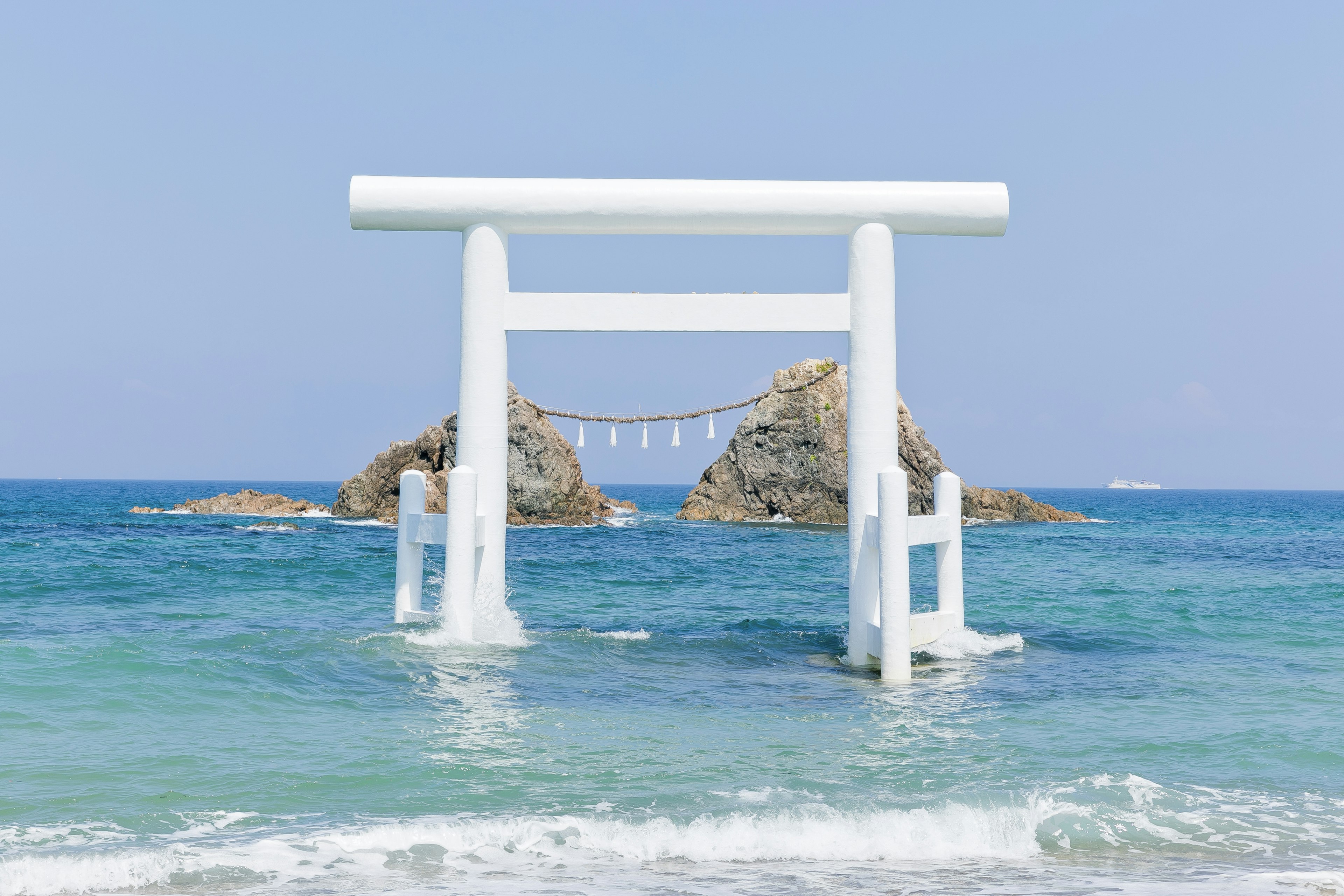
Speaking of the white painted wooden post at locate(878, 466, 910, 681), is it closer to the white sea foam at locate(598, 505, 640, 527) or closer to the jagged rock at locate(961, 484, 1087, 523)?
the white sea foam at locate(598, 505, 640, 527)

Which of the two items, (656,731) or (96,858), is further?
(656,731)

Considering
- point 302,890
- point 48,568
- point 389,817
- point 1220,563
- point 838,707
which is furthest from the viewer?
point 1220,563

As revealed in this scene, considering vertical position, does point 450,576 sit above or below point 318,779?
above

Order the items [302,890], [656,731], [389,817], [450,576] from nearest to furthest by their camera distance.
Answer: [302,890] < [389,817] < [656,731] < [450,576]

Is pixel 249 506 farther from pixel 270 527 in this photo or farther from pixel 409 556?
pixel 409 556

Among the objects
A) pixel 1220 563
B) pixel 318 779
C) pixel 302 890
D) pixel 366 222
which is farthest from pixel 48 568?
pixel 1220 563

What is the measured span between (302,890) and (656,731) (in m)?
3.24

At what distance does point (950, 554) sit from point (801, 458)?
34.1m

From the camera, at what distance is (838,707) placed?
8.21 meters

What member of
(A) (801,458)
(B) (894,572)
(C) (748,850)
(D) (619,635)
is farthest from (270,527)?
(C) (748,850)

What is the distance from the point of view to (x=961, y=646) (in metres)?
10.7

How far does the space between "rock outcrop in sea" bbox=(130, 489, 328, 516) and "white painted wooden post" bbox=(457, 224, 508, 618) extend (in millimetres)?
42965

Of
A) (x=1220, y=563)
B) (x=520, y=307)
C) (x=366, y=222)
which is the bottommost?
(x=1220, y=563)

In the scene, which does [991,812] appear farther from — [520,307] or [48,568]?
[48,568]
